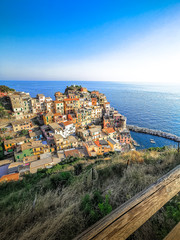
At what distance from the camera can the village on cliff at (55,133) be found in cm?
1869

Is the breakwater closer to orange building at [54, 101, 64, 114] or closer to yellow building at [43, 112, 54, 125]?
orange building at [54, 101, 64, 114]

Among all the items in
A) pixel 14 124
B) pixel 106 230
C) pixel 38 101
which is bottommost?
pixel 14 124

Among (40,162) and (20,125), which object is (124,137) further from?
(20,125)

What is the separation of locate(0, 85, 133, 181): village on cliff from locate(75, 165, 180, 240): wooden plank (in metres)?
16.8

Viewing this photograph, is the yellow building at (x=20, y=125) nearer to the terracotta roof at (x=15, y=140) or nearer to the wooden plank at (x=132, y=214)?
the terracotta roof at (x=15, y=140)

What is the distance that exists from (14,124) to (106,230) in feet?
92.0

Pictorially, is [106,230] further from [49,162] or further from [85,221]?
[49,162]

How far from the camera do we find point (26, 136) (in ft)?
77.0

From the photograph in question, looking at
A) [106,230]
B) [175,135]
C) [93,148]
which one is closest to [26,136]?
[93,148]

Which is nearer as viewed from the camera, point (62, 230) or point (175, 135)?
point (62, 230)

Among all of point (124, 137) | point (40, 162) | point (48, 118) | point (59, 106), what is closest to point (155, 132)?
point (124, 137)

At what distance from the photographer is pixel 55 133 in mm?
23688

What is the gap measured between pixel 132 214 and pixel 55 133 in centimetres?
2417

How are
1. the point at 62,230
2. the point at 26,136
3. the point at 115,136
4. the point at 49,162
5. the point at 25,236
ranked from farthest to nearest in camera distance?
the point at 115,136 → the point at 26,136 → the point at 49,162 → the point at 62,230 → the point at 25,236
